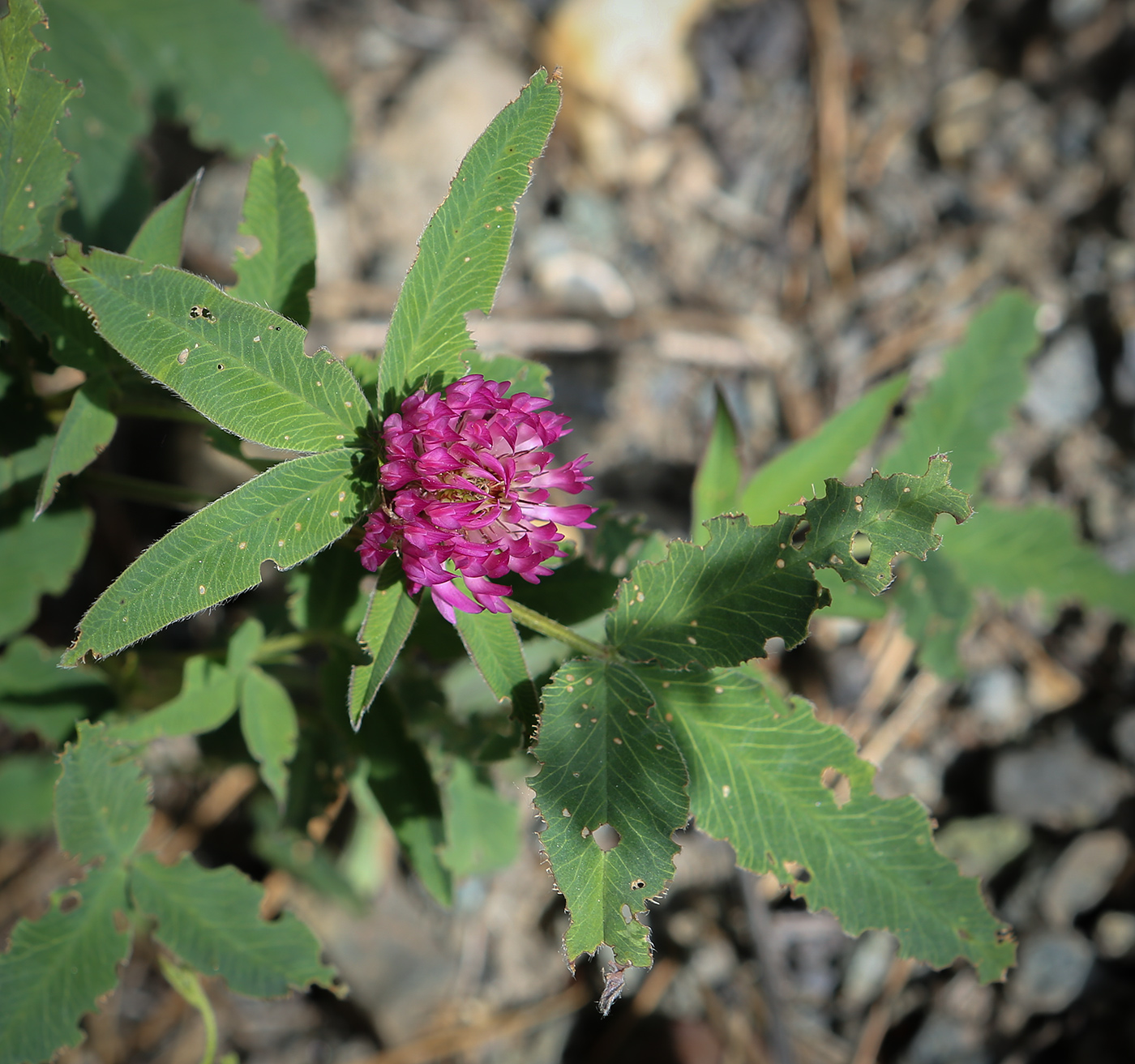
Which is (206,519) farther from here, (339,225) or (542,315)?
(339,225)

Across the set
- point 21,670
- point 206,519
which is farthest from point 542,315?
point 206,519

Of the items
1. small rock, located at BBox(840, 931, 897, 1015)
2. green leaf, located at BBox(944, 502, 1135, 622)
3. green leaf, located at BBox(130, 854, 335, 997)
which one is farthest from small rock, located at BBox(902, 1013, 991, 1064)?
green leaf, located at BBox(130, 854, 335, 997)

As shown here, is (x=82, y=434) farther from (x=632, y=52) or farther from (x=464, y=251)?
(x=632, y=52)

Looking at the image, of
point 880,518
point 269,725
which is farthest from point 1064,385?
point 269,725

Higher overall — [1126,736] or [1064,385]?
[1064,385]

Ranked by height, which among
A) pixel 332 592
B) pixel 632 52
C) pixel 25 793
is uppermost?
pixel 632 52

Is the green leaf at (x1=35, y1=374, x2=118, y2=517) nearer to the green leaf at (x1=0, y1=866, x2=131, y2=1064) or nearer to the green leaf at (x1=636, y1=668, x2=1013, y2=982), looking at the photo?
the green leaf at (x1=0, y1=866, x2=131, y2=1064)
